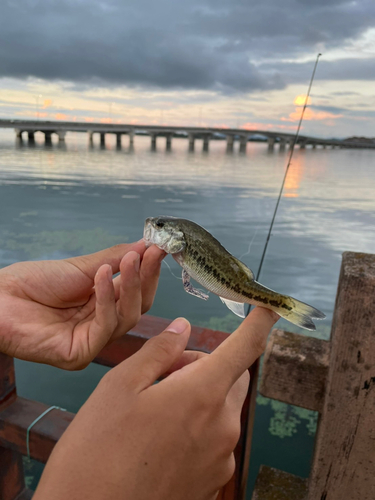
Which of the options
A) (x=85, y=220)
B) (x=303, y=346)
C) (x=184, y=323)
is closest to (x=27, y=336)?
(x=184, y=323)

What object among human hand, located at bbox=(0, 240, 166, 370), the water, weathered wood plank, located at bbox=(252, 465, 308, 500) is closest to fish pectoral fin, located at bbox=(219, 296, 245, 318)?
human hand, located at bbox=(0, 240, 166, 370)

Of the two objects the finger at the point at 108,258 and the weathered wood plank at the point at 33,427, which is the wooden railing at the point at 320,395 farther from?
the finger at the point at 108,258

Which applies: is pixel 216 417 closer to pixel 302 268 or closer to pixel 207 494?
pixel 207 494

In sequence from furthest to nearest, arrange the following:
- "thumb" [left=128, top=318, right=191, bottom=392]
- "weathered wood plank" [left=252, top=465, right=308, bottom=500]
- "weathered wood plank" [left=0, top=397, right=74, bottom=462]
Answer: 1. "weathered wood plank" [left=252, top=465, right=308, bottom=500]
2. "weathered wood plank" [left=0, top=397, right=74, bottom=462]
3. "thumb" [left=128, top=318, right=191, bottom=392]

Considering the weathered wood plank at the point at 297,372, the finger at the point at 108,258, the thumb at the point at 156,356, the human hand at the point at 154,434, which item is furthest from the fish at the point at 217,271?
the weathered wood plank at the point at 297,372

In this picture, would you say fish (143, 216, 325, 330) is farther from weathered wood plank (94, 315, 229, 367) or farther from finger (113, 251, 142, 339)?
weathered wood plank (94, 315, 229, 367)

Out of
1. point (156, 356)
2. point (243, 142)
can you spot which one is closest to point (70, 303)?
point (156, 356)
